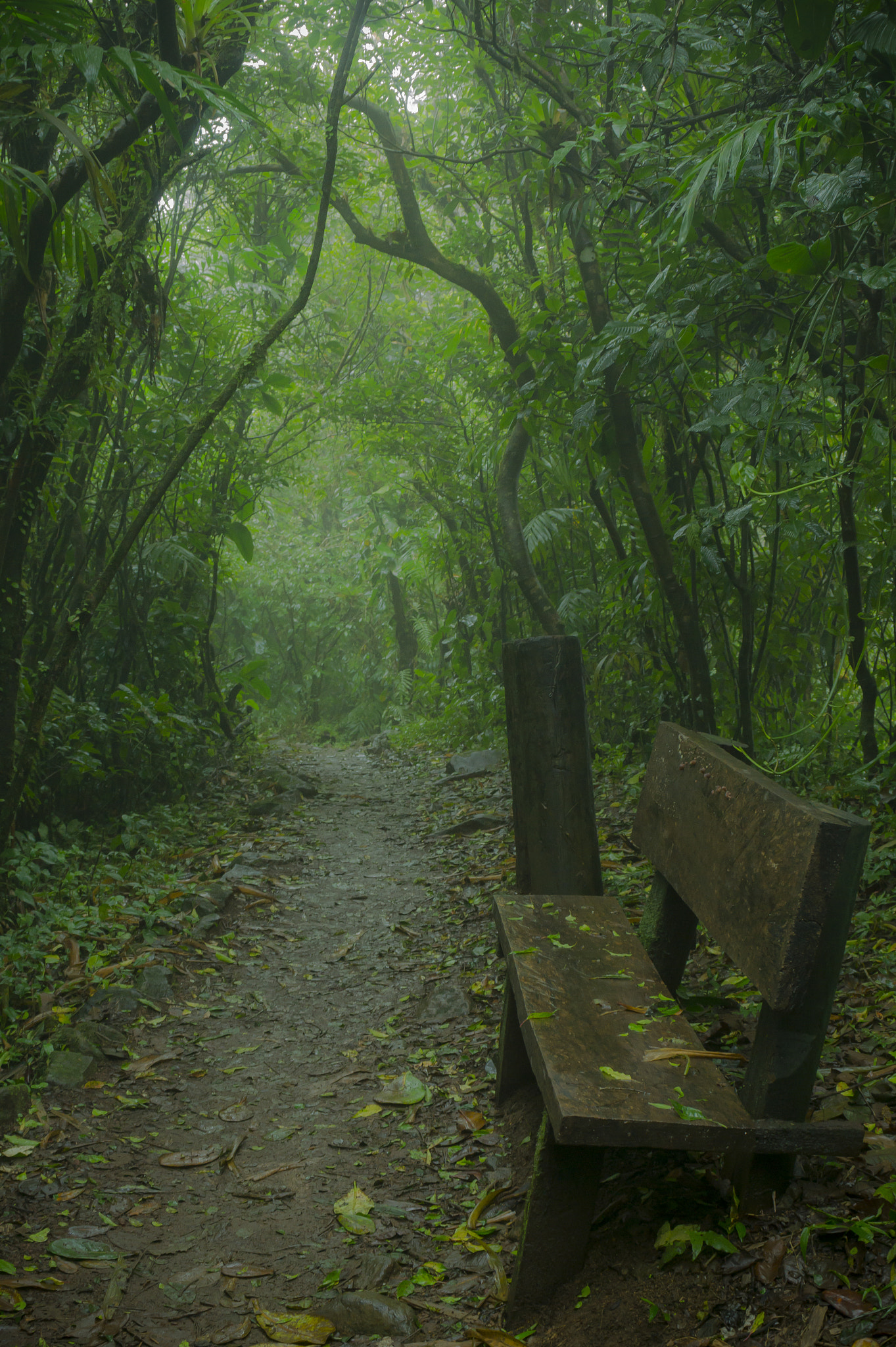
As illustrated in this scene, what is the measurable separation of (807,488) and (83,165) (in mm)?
2917

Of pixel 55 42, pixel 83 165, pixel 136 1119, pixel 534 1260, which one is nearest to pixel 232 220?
pixel 83 165

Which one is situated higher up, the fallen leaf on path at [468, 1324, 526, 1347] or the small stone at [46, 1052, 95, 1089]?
the small stone at [46, 1052, 95, 1089]

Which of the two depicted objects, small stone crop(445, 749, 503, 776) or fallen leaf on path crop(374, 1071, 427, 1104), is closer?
fallen leaf on path crop(374, 1071, 427, 1104)

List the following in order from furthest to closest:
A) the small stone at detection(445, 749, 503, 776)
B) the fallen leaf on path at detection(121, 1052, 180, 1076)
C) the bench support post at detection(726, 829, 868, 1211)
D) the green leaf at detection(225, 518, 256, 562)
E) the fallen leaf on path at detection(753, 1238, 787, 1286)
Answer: the small stone at detection(445, 749, 503, 776) → the green leaf at detection(225, 518, 256, 562) → the fallen leaf on path at detection(121, 1052, 180, 1076) → the bench support post at detection(726, 829, 868, 1211) → the fallen leaf on path at detection(753, 1238, 787, 1286)

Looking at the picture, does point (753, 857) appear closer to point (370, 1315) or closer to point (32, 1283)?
point (370, 1315)

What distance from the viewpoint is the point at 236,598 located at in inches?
520

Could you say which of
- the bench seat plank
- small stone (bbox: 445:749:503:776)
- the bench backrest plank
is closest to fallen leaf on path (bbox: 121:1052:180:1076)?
the bench seat plank

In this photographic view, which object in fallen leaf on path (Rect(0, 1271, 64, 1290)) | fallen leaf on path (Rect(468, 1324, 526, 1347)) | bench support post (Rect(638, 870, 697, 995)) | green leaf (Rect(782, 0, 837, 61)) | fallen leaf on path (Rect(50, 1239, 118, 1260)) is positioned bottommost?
fallen leaf on path (Rect(50, 1239, 118, 1260))

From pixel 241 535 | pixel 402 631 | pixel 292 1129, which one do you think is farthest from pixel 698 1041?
pixel 402 631

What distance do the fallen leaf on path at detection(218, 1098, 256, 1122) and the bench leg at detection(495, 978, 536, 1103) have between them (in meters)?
0.82

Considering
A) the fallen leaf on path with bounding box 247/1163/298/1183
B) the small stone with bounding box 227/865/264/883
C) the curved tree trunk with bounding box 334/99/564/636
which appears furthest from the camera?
the curved tree trunk with bounding box 334/99/564/636

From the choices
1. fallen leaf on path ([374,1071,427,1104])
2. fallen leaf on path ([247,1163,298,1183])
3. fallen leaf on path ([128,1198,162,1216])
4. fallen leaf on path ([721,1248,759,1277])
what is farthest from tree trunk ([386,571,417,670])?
fallen leaf on path ([721,1248,759,1277])

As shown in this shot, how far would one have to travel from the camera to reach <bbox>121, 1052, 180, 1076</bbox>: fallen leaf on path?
3.11 meters

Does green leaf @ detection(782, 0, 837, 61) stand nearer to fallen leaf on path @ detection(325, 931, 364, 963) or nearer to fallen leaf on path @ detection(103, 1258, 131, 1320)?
fallen leaf on path @ detection(103, 1258, 131, 1320)
